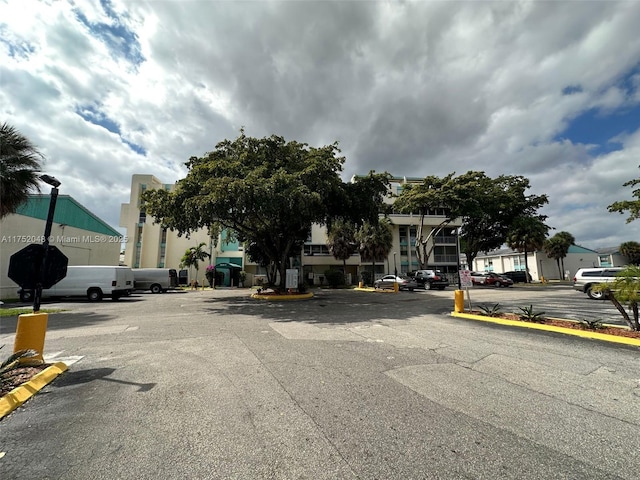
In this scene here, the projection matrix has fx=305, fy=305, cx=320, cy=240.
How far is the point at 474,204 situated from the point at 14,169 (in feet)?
112

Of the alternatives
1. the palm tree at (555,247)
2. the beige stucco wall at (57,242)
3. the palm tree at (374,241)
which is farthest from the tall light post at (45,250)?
the palm tree at (555,247)

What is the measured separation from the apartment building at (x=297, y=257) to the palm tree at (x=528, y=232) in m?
7.32

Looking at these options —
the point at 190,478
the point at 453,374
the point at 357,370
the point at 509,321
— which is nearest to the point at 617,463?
the point at 453,374

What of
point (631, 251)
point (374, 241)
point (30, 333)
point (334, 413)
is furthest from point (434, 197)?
point (631, 251)

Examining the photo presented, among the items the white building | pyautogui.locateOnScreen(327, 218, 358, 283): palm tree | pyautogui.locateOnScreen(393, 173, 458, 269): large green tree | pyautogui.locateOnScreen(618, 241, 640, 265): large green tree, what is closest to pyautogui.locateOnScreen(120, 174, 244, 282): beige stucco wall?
pyautogui.locateOnScreen(327, 218, 358, 283): palm tree

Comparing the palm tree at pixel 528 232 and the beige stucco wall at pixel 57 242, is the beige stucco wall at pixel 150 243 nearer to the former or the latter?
the beige stucco wall at pixel 57 242

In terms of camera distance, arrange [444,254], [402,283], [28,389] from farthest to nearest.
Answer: [444,254], [402,283], [28,389]

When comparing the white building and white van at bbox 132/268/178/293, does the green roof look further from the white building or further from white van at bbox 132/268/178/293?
the white building

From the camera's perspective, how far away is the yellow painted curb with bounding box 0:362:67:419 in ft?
12.2

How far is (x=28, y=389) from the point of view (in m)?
4.25

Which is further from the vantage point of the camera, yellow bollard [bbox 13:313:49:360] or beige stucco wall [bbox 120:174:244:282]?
beige stucco wall [bbox 120:174:244:282]

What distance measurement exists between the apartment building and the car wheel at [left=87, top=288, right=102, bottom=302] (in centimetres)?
2176

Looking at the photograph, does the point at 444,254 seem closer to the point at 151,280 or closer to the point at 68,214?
the point at 151,280

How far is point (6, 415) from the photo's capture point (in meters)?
3.57
